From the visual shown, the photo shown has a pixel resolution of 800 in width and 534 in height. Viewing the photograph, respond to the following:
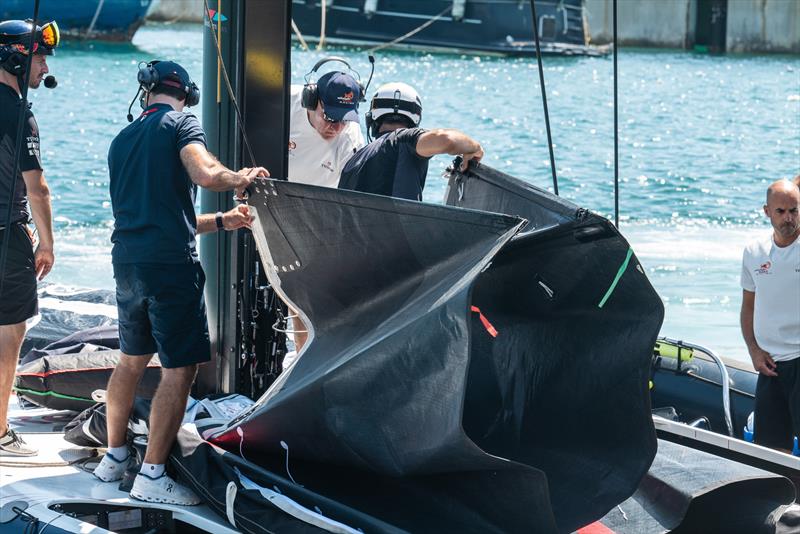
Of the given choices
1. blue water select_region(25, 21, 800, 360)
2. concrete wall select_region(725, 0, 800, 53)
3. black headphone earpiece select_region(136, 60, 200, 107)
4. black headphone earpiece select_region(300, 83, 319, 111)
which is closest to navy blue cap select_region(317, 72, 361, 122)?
black headphone earpiece select_region(300, 83, 319, 111)

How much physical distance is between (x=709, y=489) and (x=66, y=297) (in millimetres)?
4664

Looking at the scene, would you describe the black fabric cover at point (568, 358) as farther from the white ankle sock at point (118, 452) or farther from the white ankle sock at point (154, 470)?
the white ankle sock at point (118, 452)

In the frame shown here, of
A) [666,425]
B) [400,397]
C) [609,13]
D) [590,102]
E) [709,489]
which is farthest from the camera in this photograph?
[609,13]

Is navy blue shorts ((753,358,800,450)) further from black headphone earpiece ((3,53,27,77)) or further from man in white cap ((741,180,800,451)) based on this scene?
black headphone earpiece ((3,53,27,77))

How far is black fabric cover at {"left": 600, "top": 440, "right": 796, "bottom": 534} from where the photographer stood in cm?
452

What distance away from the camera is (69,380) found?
5508mm

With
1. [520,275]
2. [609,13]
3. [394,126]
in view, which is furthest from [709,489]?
[609,13]

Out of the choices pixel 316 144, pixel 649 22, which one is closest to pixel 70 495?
pixel 316 144

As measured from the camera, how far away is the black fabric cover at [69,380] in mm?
5500

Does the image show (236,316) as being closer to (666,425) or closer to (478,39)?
(666,425)

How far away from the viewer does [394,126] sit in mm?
5387

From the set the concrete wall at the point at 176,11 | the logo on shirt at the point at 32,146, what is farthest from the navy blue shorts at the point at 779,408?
the concrete wall at the point at 176,11

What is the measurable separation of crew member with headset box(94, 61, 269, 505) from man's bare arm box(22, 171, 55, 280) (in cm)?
62

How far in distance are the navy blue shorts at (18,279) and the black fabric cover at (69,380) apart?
1.54ft
